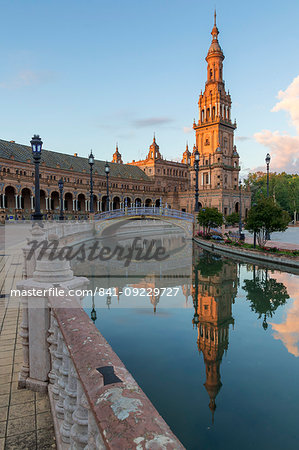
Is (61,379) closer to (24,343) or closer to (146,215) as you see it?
(24,343)

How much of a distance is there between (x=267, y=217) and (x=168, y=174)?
72018 millimetres

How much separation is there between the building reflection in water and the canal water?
1.6 inches

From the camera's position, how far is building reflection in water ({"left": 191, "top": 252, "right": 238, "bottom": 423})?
823 cm

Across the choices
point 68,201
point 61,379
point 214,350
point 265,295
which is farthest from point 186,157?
point 61,379

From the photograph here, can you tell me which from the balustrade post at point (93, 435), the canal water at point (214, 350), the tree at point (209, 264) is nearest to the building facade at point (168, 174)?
the tree at point (209, 264)

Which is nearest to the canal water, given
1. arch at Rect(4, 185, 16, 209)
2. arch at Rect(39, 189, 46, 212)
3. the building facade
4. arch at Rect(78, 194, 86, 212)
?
arch at Rect(4, 185, 16, 209)

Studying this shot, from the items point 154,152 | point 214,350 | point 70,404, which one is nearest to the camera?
point 70,404

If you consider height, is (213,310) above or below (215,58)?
below

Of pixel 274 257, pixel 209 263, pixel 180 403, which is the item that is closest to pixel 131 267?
pixel 209 263

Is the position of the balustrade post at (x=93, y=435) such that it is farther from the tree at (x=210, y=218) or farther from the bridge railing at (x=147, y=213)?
the bridge railing at (x=147, y=213)

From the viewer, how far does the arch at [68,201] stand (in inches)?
2530

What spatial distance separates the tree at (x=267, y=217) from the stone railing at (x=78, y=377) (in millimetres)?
21373

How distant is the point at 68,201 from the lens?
6519 centimetres

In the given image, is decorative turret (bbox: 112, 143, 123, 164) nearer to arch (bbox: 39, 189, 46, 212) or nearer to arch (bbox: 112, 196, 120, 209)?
arch (bbox: 112, 196, 120, 209)
